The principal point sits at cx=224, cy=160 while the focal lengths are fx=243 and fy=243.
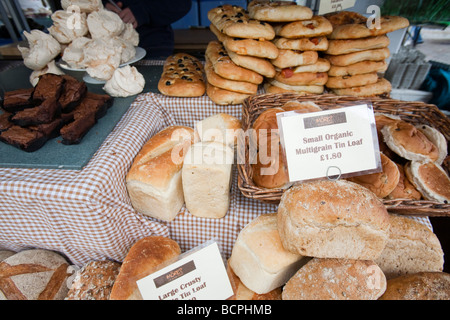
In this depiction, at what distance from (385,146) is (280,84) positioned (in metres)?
0.93

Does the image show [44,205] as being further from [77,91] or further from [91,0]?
[91,0]

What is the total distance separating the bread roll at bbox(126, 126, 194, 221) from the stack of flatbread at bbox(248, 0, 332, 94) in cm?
102

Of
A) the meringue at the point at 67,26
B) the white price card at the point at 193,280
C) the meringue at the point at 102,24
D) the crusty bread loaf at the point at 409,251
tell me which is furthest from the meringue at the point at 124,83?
the crusty bread loaf at the point at 409,251

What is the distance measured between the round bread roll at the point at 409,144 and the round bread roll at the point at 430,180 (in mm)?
44

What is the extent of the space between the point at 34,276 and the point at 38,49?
1.69 m

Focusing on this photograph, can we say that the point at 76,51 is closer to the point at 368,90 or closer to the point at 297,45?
the point at 297,45

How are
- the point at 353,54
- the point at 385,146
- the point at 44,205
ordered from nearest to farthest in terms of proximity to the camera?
the point at 44,205, the point at 385,146, the point at 353,54

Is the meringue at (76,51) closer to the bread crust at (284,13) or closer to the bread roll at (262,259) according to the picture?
the bread crust at (284,13)

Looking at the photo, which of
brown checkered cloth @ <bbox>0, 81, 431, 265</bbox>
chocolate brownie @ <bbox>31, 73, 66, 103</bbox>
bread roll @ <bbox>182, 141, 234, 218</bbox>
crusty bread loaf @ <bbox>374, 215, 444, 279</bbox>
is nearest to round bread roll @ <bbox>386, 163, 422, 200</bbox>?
crusty bread loaf @ <bbox>374, 215, 444, 279</bbox>

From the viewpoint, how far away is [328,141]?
118 cm

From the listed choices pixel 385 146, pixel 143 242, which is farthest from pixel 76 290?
pixel 385 146

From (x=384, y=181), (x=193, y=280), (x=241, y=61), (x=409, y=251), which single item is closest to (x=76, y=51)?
(x=241, y=61)

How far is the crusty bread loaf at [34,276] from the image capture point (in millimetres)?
1272

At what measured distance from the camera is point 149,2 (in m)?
2.90
